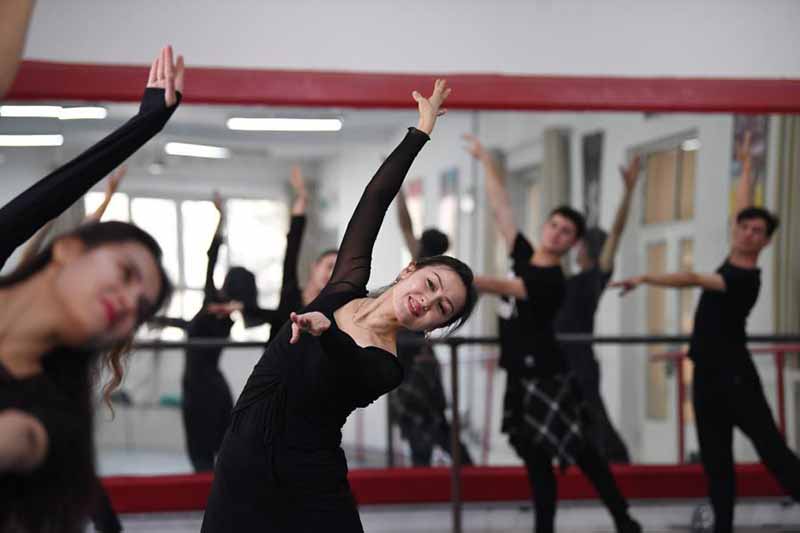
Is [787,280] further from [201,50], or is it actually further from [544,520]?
[201,50]

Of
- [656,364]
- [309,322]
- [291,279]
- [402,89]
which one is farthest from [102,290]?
[656,364]

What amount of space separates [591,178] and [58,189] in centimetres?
500

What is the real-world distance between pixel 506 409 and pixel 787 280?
6.59 ft

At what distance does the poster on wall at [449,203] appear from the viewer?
6.38m

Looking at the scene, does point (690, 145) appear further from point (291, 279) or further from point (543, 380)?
point (291, 279)

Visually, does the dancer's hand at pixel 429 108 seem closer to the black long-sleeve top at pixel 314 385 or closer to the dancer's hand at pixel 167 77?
the black long-sleeve top at pixel 314 385

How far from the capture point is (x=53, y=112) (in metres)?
4.91

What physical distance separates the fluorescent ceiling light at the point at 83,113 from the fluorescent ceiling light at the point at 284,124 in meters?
0.61

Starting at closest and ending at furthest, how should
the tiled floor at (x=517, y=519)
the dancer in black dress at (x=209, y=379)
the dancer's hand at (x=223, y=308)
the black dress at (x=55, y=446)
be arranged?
the black dress at (x=55, y=446) < the dancer's hand at (x=223, y=308) < the tiled floor at (x=517, y=519) < the dancer in black dress at (x=209, y=379)

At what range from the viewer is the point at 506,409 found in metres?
4.56

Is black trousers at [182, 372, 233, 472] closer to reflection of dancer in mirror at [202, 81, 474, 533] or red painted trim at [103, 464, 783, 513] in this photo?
red painted trim at [103, 464, 783, 513]

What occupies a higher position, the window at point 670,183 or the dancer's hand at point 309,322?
the window at point 670,183

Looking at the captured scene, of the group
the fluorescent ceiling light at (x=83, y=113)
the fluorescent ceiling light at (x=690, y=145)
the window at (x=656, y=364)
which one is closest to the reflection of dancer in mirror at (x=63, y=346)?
the fluorescent ceiling light at (x=83, y=113)

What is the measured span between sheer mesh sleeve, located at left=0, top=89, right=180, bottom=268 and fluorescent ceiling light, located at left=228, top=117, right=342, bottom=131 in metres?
3.28
